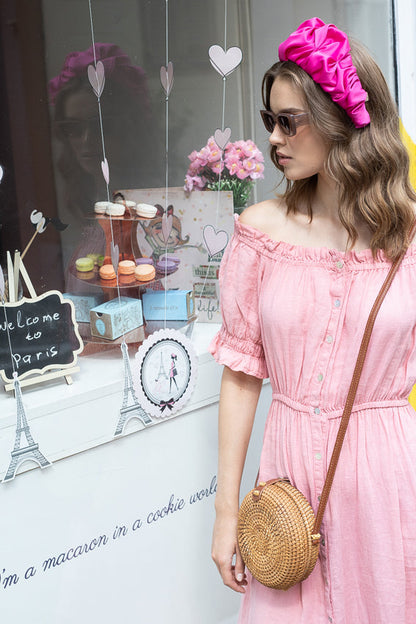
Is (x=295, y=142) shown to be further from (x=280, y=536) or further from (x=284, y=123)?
(x=280, y=536)

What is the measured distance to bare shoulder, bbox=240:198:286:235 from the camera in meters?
1.32

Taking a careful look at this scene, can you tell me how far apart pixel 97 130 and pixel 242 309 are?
24.4 inches

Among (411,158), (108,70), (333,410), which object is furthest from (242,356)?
(411,158)

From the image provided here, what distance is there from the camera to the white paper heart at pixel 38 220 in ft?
4.87

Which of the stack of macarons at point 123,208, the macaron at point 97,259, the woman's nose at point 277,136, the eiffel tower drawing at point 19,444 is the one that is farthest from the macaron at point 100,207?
the woman's nose at point 277,136

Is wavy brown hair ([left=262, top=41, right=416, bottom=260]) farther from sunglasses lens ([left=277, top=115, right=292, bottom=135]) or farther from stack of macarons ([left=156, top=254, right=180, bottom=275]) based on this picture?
stack of macarons ([left=156, top=254, right=180, bottom=275])

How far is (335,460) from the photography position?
120 cm

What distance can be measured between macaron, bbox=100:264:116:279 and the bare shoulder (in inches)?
18.0

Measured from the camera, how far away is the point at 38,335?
4.95ft

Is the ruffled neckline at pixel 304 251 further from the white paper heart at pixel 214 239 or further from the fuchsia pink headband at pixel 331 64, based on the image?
the white paper heart at pixel 214 239

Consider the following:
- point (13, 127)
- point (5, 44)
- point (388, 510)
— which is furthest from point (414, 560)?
point (5, 44)

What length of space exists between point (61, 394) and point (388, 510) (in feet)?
2.53

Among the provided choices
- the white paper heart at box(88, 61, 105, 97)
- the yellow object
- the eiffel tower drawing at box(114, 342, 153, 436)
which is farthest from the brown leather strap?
the yellow object

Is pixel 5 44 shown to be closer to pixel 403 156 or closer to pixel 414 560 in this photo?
pixel 403 156
